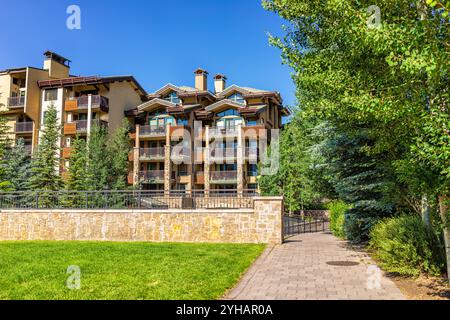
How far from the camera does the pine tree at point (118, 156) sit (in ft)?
122

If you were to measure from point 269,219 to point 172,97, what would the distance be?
32.1 metres

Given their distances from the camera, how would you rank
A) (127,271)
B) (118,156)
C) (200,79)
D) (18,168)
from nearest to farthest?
(127,271)
(18,168)
(118,156)
(200,79)

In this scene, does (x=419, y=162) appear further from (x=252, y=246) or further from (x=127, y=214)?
(x=127, y=214)

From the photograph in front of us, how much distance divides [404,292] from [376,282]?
0.90m

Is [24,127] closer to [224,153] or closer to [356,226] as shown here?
[224,153]

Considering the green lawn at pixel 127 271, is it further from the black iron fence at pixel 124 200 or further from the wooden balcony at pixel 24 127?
the wooden balcony at pixel 24 127

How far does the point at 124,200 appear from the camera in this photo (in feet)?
58.7

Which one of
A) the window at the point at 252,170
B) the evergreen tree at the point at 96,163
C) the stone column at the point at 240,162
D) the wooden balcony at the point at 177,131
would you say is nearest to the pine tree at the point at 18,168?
the evergreen tree at the point at 96,163

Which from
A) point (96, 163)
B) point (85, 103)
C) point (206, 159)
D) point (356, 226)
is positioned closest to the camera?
point (356, 226)

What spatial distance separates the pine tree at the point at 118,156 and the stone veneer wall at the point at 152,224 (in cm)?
1622

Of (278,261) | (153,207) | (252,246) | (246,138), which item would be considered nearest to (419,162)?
(278,261)

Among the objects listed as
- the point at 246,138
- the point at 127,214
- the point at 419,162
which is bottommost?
the point at 127,214

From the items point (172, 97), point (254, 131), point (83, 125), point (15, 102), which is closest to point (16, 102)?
point (15, 102)

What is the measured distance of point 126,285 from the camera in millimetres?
7766
